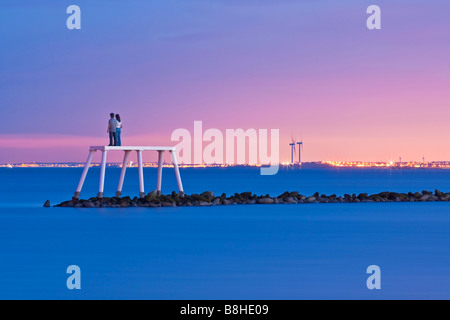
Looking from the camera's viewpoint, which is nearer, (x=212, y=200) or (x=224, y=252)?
(x=224, y=252)

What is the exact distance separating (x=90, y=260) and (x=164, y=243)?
476 centimetres

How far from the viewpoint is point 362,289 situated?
21.7 m

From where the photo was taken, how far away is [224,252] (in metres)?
29.2

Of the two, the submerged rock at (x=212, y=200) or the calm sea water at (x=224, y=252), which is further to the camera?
the submerged rock at (x=212, y=200)

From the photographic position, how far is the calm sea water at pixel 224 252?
71.4ft

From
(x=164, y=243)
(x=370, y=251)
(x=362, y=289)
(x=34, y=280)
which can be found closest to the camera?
(x=362, y=289)

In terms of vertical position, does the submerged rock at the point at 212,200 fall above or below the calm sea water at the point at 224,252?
above

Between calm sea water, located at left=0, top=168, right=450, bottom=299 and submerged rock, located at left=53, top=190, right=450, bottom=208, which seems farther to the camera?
submerged rock, located at left=53, top=190, right=450, bottom=208

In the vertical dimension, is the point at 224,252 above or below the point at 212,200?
below

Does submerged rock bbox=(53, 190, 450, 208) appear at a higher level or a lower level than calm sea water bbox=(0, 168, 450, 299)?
higher

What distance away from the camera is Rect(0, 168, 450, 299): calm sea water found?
2175 cm

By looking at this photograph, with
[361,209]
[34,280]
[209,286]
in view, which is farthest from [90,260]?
[361,209]

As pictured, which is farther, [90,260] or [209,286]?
[90,260]

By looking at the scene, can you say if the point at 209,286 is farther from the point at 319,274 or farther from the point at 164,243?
the point at 164,243
